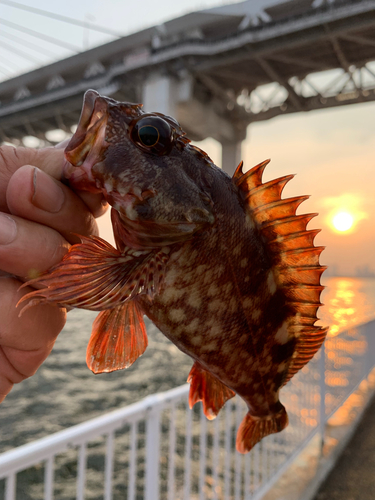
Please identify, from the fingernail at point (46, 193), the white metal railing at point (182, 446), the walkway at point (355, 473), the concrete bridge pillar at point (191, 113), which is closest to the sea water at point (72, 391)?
the white metal railing at point (182, 446)

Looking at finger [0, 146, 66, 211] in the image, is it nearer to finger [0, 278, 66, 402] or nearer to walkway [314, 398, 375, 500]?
finger [0, 278, 66, 402]

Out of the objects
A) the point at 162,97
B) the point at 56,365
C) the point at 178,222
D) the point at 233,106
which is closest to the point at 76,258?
the point at 178,222

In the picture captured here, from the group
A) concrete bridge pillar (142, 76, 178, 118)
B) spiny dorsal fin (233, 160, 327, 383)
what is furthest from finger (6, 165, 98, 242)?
concrete bridge pillar (142, 76, 178, 118)

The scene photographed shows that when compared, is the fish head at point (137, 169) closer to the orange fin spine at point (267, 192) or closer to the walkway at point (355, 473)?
the orange fin spine at point (267, 192)

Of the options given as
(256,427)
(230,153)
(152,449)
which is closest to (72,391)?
(230,153)

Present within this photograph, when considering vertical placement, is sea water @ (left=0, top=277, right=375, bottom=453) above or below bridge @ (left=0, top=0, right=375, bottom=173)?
below
